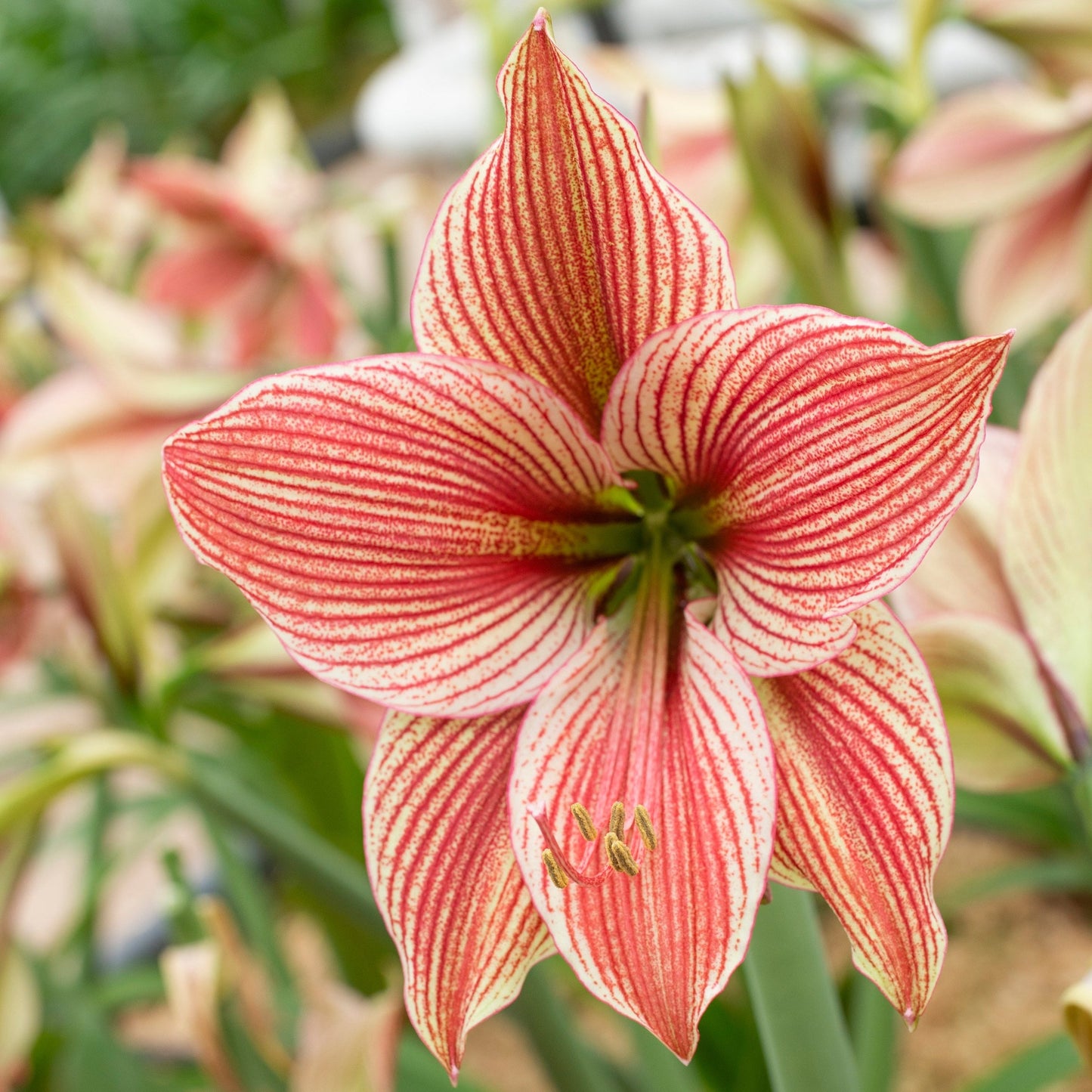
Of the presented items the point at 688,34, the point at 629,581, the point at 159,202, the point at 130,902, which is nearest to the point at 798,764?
the point at 629,581

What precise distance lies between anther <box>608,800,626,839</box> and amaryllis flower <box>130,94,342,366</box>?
1.51 feet

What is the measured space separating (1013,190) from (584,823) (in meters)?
0.36

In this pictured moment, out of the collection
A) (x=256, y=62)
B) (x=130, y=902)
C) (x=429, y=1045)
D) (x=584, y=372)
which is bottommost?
(x=130, y=902)

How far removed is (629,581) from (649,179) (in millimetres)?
92

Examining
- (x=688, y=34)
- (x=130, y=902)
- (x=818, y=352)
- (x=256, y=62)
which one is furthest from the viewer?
(x=256, y=62)

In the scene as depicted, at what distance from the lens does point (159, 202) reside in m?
0.65

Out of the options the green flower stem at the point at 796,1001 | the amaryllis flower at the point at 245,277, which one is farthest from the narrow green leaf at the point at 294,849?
the amaryllis flower at the point at 245,277

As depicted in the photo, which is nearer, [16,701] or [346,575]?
[346,575]

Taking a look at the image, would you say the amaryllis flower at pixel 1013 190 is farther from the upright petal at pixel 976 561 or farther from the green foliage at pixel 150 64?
the green foliage at pixel 150 64

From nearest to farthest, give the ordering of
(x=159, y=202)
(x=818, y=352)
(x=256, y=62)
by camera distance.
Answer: (x=818, y=352)
(x=159, y=202)
(x=256, y=62)

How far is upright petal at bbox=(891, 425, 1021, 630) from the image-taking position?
29 centimetres

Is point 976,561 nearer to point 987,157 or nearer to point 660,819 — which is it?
point 660,819

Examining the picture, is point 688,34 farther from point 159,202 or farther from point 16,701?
point 16,701

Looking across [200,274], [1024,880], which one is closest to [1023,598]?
[1024,880]
